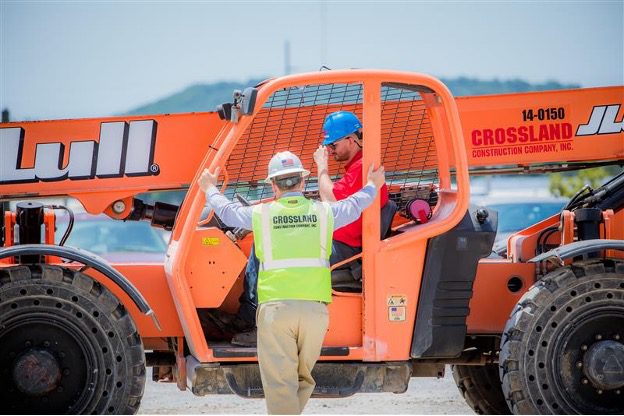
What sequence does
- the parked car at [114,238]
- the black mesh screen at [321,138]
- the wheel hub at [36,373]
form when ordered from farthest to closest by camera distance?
the parked car at [114,238]
the black mesh screen at [321,138]
the wheel hub at [36,373]

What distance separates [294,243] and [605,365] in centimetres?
218

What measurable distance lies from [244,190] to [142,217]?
0.88m

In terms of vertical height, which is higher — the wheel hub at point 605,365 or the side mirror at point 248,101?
the side mirror at point 248,101

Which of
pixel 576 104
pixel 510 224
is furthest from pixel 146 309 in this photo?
pixel 510 224

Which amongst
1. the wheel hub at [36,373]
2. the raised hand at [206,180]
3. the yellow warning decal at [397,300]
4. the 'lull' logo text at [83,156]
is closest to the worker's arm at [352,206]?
the yellow warning decal at [397,300]

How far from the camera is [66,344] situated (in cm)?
726

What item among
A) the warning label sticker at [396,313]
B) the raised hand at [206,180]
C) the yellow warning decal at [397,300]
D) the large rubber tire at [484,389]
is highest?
the raised hand at [206,180]

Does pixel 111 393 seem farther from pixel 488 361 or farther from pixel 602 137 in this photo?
pixel 602 137

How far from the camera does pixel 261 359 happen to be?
22.8ft

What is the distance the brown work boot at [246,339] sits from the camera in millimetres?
7469

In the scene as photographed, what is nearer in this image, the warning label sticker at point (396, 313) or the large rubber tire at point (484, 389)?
the warning label sticker at point (396, 313)

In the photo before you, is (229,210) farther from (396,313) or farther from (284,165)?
(396,313)

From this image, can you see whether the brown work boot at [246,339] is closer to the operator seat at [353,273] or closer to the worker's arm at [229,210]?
the operator seat at [353,273]

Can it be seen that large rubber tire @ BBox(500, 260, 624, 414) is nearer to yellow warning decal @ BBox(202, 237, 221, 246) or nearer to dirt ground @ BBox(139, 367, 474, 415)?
yellow warning decal @ BBox(202, 237, 221, 246)
